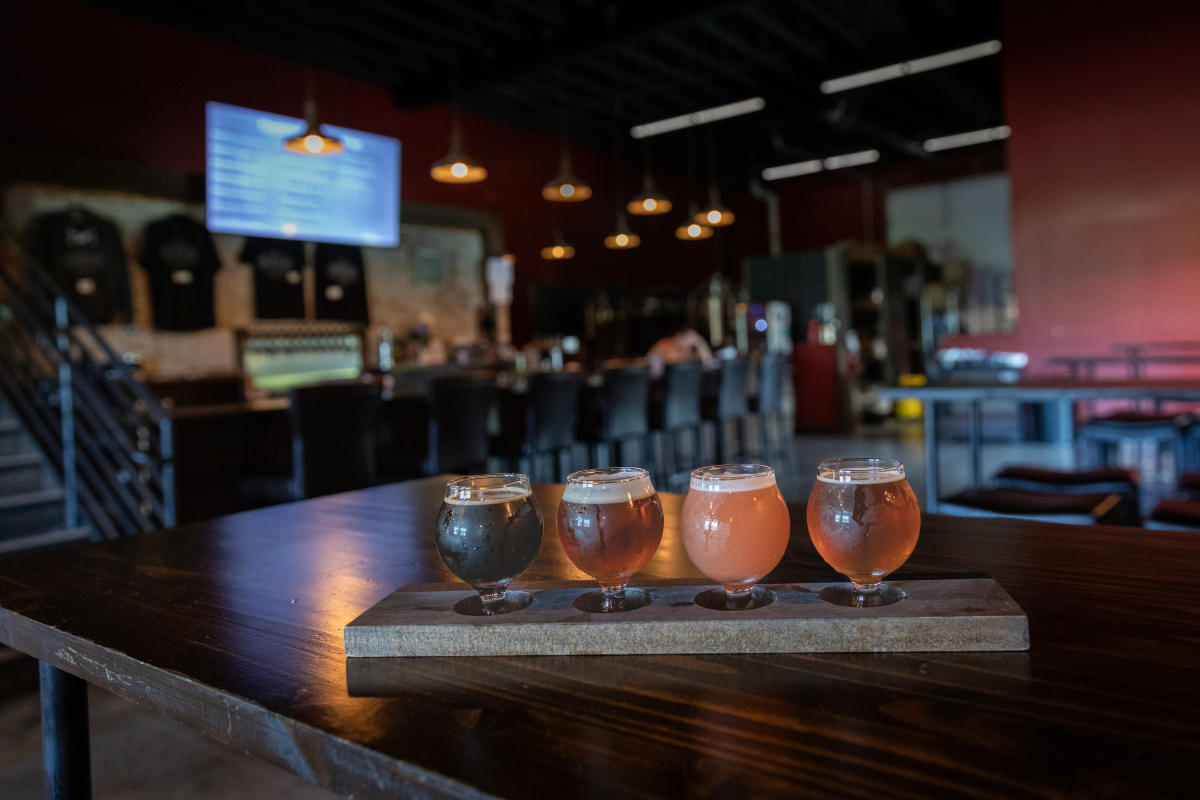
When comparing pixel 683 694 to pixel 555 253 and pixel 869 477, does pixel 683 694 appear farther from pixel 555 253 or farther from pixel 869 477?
pixel 555 253

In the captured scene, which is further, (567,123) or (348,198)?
(567,123)

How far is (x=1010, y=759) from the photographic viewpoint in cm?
50

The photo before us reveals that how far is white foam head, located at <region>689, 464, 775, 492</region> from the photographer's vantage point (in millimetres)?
765

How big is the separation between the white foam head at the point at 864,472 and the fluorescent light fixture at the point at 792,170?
39.6 feet

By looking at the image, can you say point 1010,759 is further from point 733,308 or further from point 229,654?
point 733,308

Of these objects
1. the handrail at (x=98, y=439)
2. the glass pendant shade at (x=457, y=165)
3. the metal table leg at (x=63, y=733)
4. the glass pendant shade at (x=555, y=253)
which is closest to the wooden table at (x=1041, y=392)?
the metal table leg at (x=63, y=733)

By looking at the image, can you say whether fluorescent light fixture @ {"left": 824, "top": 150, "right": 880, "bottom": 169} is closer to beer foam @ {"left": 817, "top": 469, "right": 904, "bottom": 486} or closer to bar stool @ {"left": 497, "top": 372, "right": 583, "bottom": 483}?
bar stool @ {"left": 497, "top": 372, "right": 583, "bottom": 483}

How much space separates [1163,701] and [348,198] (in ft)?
24.9

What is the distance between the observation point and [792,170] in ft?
41.3

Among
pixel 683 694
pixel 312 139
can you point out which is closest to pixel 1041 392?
pixel 683 694

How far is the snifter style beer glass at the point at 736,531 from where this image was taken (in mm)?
746

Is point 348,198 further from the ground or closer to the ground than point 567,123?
closer to the ground

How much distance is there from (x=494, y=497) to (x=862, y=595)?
1.15ft

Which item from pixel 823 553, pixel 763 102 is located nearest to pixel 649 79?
pixel 763 102
